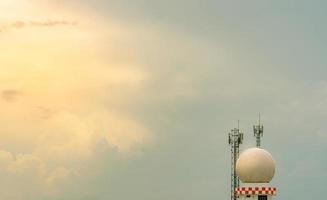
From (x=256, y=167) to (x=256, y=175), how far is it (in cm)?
69

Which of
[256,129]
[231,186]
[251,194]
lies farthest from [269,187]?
[231,186]

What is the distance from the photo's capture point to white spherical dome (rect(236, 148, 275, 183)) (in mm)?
63125

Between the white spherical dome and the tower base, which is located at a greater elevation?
the white spherical dome

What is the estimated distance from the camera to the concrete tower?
62.9 metres

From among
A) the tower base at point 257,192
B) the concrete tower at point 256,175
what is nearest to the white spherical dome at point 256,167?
Answer: the concrete tower at point 256,175

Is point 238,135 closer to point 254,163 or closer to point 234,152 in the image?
point 234,152

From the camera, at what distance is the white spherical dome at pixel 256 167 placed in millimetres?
63125

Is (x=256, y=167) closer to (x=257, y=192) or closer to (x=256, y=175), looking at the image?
(x=256, y=175)

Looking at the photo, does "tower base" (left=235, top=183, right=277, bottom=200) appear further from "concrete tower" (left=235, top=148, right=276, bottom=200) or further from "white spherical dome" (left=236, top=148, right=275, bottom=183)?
"white spherical dome" (left=236, top=148, right=275, bottom=183)

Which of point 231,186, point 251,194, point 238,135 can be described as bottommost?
point 251,194

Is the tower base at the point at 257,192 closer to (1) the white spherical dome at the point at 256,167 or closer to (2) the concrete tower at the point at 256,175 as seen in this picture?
(2) the concrete tower at the point at 256,175

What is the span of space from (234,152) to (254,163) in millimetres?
35758

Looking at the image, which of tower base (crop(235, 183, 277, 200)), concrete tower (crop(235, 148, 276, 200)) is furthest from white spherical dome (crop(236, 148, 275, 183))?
tower base (crop(235, 183, 277, 200))

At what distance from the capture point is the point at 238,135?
98.4 metres
